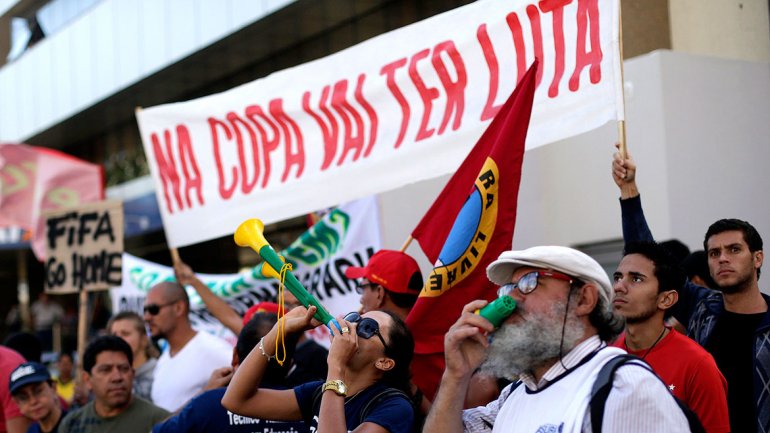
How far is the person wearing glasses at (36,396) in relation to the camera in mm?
6773

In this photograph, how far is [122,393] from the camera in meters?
6.04

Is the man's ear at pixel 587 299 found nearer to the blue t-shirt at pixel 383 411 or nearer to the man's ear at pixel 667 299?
the blue t-shirt at pixel 383 411

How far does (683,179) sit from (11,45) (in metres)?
22.7

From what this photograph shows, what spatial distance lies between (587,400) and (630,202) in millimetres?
2130

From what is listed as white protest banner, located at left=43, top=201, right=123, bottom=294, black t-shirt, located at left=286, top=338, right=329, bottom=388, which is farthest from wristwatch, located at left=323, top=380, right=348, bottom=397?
white protest banner, located at left=43, top=201, right=123, bottom=294

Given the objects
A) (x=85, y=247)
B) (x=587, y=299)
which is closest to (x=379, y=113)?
(x=85, y=247)

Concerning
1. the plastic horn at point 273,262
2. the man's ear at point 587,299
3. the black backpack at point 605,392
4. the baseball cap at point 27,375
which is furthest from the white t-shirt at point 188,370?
the black backpack at point 605,392

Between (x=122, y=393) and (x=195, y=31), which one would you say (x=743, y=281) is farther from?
(x=195, y=31)

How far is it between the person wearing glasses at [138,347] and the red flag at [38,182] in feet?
15.1

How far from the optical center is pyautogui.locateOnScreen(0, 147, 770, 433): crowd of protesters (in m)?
3.17

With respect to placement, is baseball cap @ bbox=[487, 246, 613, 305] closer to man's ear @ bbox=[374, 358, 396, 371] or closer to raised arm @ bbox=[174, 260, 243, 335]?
man's ear @ bbox=[374, 358, 396, 371]

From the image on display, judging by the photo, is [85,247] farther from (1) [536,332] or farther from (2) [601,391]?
(2) [601,391]

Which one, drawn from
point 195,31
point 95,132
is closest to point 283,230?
point 195,31

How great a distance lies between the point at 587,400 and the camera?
299 centimetres
